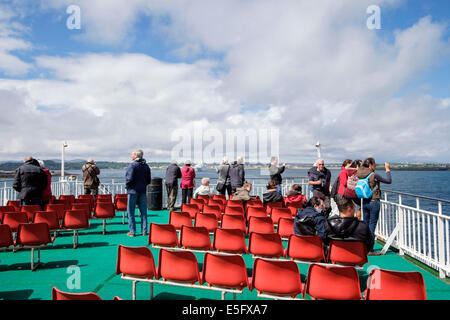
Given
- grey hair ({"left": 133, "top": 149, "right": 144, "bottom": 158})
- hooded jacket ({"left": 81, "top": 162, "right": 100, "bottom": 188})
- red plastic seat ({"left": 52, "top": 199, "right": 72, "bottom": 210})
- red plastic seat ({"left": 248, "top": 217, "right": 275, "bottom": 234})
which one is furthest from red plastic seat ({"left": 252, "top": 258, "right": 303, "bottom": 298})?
hooded jacket ({"left": 81, "top": 162, "right": 100, "bottom": 188})

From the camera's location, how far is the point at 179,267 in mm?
3129

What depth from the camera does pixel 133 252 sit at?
127 inches

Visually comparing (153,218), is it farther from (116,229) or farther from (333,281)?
(333,281)

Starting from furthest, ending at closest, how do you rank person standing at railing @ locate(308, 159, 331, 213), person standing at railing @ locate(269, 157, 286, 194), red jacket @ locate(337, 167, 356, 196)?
1. person standing at railing @ locate(269, 157, 286, 194)
2. person standing at railing @ locate(308, 159, 331, 213)
3. red jacket @ locate(337, 167, 356, 196)

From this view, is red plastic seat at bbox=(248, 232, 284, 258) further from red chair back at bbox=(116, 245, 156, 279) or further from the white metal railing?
the white metal railing

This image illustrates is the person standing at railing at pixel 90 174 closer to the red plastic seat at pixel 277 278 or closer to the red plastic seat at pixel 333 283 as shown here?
the red plastic seat at pixel 277 278

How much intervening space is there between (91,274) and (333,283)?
10.9 ft

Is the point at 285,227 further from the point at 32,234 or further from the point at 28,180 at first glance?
the point at 28,180

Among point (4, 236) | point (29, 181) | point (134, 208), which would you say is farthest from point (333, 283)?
point (29, 181)

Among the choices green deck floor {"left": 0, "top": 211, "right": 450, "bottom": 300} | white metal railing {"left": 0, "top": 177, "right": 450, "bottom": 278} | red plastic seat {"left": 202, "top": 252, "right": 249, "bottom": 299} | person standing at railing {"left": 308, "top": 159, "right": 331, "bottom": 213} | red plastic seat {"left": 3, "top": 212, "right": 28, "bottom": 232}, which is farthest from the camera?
person standing at railing {"left": 308, "top": 159, "right": 331, "bottom": 213}

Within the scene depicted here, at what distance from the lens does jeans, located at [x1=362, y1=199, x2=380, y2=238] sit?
17.5 ft

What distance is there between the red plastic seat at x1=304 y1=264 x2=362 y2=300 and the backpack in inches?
118

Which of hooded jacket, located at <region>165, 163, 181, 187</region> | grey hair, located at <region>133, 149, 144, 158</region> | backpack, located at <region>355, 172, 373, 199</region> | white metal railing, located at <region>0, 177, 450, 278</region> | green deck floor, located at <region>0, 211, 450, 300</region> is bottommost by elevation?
green deck floor, located at <region>0, 211, 450, 300</region>
